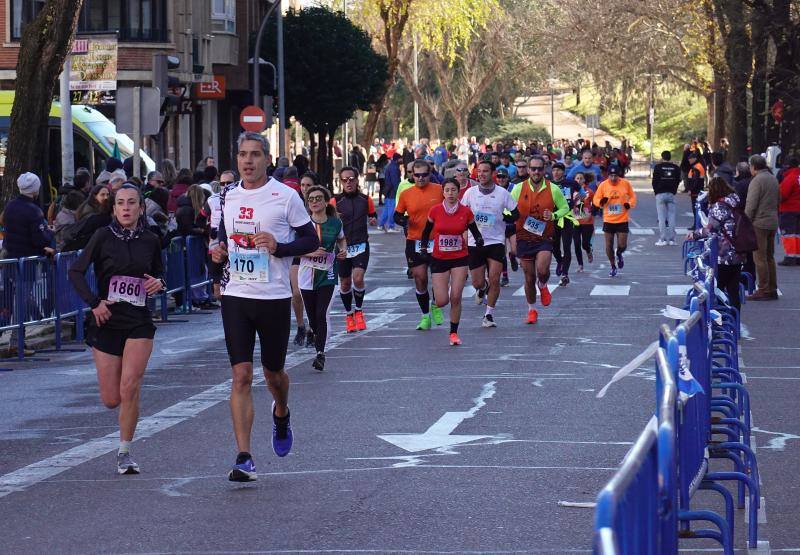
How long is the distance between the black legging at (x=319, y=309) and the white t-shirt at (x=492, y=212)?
376cm

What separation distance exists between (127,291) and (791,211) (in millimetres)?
19955

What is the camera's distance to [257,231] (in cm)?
924

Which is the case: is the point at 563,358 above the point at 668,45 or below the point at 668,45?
below

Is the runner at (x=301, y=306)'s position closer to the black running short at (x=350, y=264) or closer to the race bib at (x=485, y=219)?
the black running short at (x=350, y=264)

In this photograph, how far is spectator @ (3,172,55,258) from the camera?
665 inches

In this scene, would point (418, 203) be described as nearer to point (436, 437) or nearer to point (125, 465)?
point (436, 437)

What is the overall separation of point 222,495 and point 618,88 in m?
92.5

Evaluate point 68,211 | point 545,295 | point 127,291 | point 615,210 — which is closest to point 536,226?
point 545,295

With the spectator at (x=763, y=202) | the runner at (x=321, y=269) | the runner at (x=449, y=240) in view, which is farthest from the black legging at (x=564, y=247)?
the runner at (x=321, y=269)

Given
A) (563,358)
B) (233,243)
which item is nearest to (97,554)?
(233,243)

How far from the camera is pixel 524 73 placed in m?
83.4

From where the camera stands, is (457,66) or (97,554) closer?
(97,554)

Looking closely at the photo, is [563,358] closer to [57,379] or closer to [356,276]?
[356,276]

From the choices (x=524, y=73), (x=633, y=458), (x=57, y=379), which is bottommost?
(x=57, y=379)
